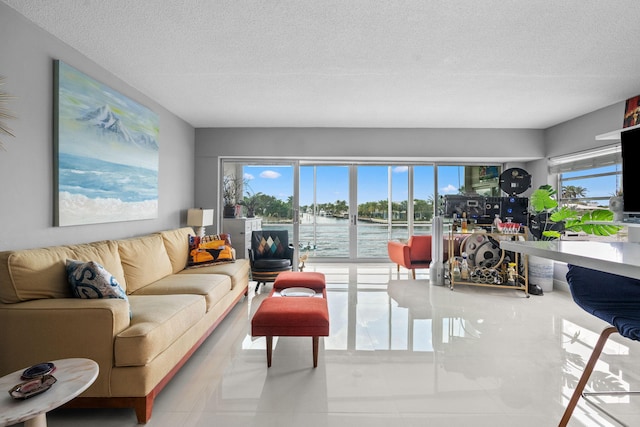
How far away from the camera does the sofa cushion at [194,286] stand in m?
2.88

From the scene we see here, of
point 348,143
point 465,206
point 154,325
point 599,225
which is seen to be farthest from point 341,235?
point 154,325

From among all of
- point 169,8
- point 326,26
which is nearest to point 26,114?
point 169,8

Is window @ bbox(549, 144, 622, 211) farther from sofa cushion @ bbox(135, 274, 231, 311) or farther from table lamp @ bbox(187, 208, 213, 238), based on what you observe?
table lamp @ bbox(187, 208, 213, 238)

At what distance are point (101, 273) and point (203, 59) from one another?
207 centimetres

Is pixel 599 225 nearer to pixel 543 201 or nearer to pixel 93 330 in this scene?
pixel 543 201

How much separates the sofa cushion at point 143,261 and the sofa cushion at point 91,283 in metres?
0.82

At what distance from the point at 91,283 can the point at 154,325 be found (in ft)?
1.70

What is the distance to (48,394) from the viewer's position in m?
1.34

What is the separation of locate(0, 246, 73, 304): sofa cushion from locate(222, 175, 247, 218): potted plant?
3.55m

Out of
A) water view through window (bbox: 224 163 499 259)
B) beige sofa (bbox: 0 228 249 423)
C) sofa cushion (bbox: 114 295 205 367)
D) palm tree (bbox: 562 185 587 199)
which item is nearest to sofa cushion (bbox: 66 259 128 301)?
beige sofa (bbox: 0 228 249 423)

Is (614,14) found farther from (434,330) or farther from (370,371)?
(370,371)

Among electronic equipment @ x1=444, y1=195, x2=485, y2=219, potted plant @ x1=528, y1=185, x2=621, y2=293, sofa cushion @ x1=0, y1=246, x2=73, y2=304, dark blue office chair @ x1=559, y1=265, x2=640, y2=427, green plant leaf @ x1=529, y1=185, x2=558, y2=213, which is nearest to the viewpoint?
dark blue office chair @ x1=559, y1=265, x2=640, y2=427

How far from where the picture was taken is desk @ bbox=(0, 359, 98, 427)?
123 centimetres

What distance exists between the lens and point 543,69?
3.22 metres
